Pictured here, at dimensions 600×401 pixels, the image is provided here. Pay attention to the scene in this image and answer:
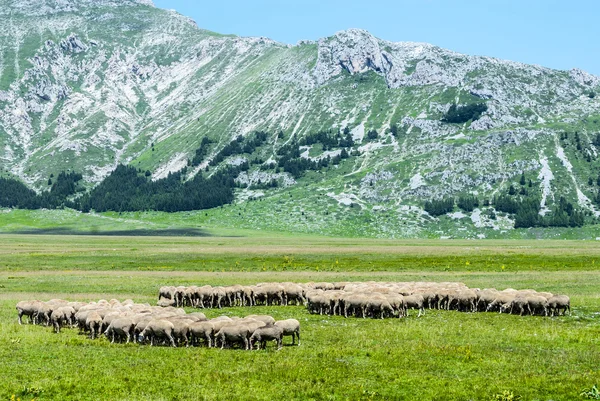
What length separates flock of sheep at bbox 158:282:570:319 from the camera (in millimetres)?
39625

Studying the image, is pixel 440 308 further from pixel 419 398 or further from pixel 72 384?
pixel 72 384

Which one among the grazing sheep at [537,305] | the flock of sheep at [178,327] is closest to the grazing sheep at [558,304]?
the grazing sheep at [537,305]

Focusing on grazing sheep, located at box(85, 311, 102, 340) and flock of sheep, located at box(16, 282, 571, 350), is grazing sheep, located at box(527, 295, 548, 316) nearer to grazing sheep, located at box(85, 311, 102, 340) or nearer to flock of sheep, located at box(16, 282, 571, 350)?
flock of sheep, located at box(16, 282, 571, 350)

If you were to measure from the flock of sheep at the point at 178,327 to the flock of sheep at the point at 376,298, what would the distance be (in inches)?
356

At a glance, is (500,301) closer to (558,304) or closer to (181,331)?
(558,304)

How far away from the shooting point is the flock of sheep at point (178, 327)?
29.2 m

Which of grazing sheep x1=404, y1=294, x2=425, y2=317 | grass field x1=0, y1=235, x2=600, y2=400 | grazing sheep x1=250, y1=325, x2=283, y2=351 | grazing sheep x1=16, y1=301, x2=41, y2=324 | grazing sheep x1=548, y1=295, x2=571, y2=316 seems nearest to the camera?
grass field x1=0, y1=235, x2=600, y2=400

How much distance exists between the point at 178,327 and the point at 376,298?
15.2 metres

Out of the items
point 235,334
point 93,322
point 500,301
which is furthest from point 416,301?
point 93,322

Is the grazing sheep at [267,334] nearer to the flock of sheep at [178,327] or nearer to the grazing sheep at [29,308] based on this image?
the flock of sheep at [178,327]

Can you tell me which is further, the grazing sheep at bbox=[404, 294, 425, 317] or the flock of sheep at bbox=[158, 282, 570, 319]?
the grazing sheep at bbox=[404, 294, 425, 317]

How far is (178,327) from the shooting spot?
30.0m

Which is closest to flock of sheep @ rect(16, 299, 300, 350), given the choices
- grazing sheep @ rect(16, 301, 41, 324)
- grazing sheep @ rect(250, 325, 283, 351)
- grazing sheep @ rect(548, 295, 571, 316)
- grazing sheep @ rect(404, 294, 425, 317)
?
grazing sheep @ rect(250, 325, 283, 351)

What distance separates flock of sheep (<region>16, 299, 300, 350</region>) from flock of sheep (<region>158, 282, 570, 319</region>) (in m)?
9.05
